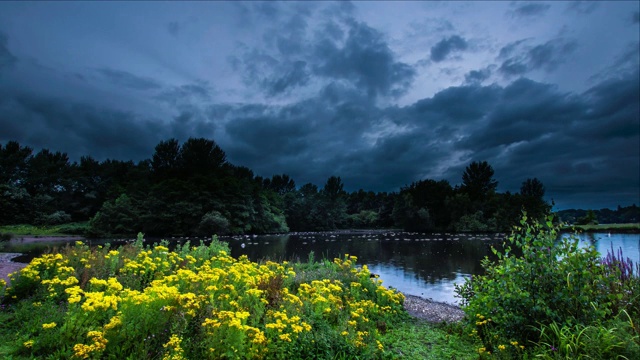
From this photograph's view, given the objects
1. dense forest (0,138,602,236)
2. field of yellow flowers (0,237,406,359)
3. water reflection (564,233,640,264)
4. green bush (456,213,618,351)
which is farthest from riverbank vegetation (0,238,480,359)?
dense forest (0,138,602,236)

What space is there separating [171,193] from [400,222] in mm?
41978

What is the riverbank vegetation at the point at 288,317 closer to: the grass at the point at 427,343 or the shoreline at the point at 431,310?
the grass at the point at 427,343

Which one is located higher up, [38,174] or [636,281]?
[38,174]

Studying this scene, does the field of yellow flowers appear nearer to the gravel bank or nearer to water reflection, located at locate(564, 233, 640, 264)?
the gravel bank

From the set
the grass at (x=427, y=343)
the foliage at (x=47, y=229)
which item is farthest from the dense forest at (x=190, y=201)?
the grass at (x=427, y=343)

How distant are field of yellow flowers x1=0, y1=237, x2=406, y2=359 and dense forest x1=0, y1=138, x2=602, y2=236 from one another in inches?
1493

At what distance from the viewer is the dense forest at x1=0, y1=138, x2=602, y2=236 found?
152ft

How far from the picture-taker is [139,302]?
4008 mm

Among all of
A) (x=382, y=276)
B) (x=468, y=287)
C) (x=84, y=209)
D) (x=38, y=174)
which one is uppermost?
(x=38, y=174)

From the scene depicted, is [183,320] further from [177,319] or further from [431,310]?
[431,310]

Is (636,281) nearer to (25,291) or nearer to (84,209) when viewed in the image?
(25,291)

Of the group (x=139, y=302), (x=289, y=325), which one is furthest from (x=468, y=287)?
(x=139, y=302)

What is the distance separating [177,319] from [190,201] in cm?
4788

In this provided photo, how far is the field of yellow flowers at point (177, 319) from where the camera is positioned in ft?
12.6
